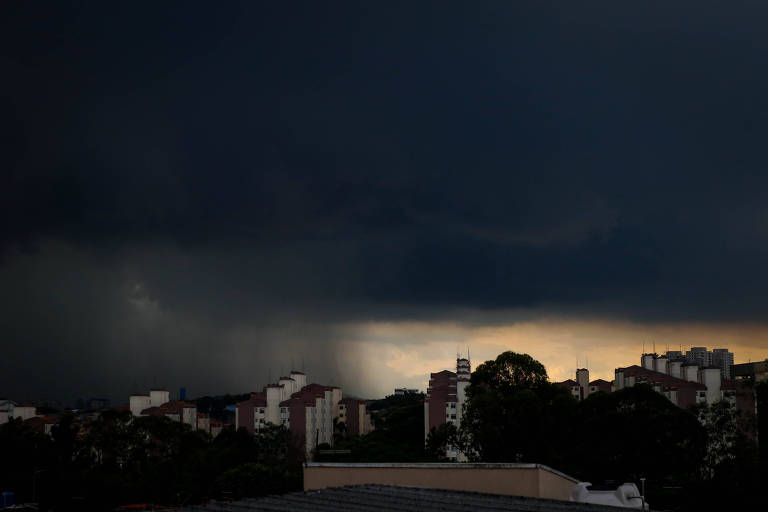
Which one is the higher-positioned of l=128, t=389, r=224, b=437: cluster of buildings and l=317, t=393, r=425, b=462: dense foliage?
l=128, t=389, r=224, b=437: cluster of buildings

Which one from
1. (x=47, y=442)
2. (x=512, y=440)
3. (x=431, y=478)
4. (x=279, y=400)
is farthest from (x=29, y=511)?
(x=279, y=400)

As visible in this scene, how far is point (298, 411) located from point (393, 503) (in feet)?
261

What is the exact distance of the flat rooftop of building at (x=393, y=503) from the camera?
10.5 m

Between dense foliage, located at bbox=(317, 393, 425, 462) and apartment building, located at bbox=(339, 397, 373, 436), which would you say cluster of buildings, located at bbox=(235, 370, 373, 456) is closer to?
apartment building, located at bbox=(339, 397, 373, 436)

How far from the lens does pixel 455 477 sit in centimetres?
1390

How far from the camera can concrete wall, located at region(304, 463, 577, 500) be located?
13633 millimetres

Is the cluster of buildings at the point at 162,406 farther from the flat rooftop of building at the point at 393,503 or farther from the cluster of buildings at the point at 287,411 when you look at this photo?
Result: the flat rooftop of building at the point at 393,503

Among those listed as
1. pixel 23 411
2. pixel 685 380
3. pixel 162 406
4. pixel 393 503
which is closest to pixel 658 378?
pixel 685 380

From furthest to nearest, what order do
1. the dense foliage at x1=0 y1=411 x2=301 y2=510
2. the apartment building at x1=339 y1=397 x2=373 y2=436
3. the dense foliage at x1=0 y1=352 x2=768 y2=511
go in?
the apartment building at x1=339 y1=397 x2=373 y2=436
the dense foliage at x1=0 y1=411 x2=301 y2=510
the dense foliage at x1=0 y1=352 x2=768 y2=511

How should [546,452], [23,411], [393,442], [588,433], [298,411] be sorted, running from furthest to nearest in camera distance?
[23,411] → [298,411] → [393,442] → [588,433] → [546,452]

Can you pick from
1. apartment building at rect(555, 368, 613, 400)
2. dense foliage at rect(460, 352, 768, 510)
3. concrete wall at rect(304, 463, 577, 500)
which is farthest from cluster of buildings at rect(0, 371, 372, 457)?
concrete wall at rect(304, 463, 577, 500)

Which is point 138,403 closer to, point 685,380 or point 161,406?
point 161,406

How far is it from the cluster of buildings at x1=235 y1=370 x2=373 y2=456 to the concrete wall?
7080 cm

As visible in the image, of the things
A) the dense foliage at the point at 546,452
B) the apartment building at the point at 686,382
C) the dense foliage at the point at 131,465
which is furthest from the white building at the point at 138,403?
the apartment building at the point at 686,382
